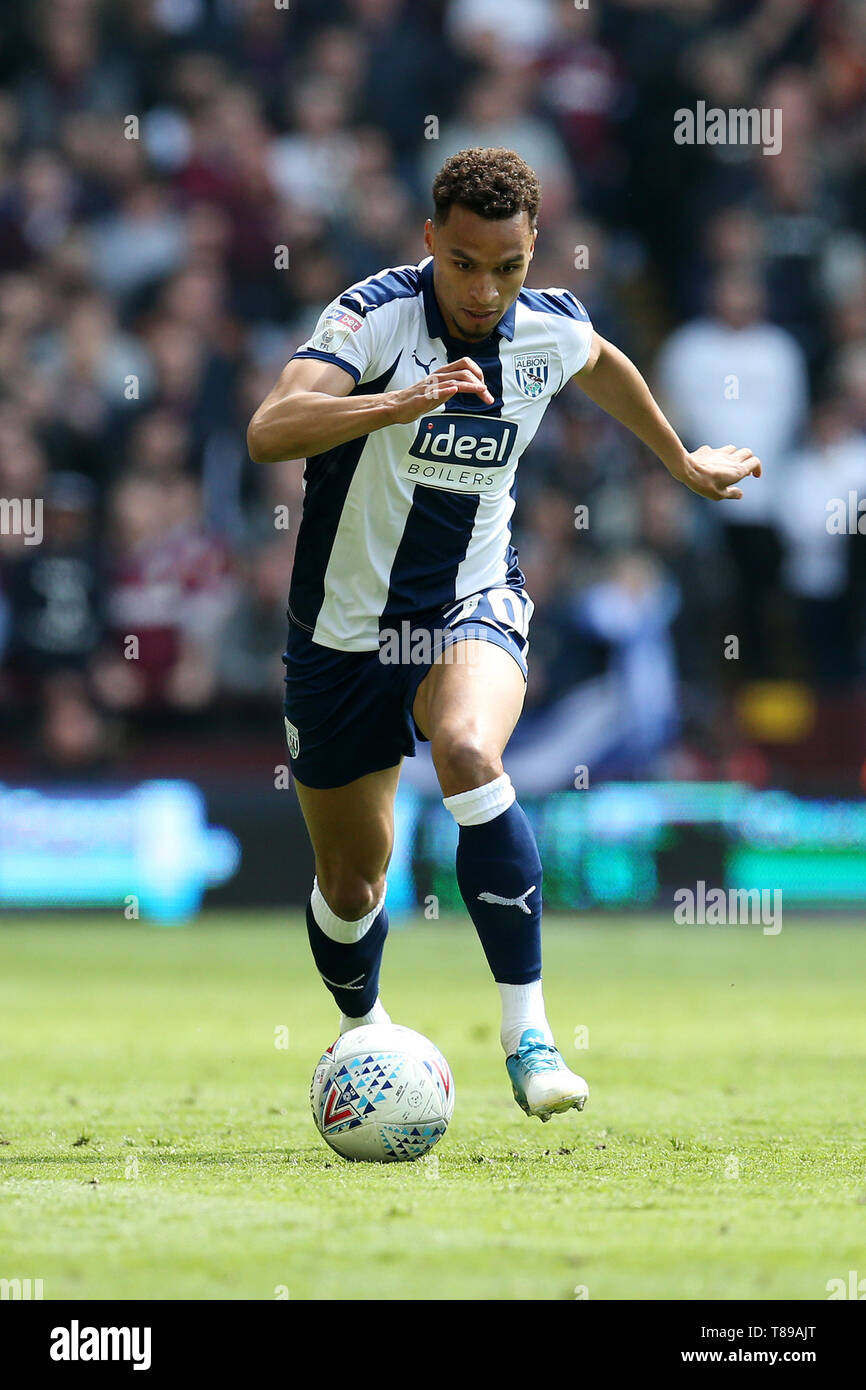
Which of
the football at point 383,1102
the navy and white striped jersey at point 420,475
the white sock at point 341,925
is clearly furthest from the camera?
the white sock at point 341,925

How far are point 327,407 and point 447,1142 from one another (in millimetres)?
2023

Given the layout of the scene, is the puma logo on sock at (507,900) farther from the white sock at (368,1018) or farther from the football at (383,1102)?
the white sock at (368,1018)

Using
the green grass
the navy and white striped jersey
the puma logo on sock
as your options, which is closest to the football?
the green grass

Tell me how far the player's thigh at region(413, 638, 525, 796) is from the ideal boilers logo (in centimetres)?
48

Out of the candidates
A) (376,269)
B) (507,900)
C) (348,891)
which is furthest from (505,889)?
(376,269)

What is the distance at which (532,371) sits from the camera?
227 inches

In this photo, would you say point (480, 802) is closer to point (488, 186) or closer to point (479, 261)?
point (479, 261)

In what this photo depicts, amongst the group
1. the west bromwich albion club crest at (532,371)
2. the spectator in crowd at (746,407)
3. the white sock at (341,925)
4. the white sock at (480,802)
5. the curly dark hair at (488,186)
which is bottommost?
the white sock at (341,925)

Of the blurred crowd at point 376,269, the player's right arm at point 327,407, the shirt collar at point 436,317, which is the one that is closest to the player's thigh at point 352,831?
the player's right arm at point 327,407

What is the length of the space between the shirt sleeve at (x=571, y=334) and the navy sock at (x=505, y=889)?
1378mm

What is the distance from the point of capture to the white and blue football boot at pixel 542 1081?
496 cm

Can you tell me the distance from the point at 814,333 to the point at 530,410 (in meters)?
9.17

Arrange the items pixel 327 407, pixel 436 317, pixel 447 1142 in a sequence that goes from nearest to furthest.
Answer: pixel 327 407 → pixel 447 1142 → pixel 436 317

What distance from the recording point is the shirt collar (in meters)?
5.63
